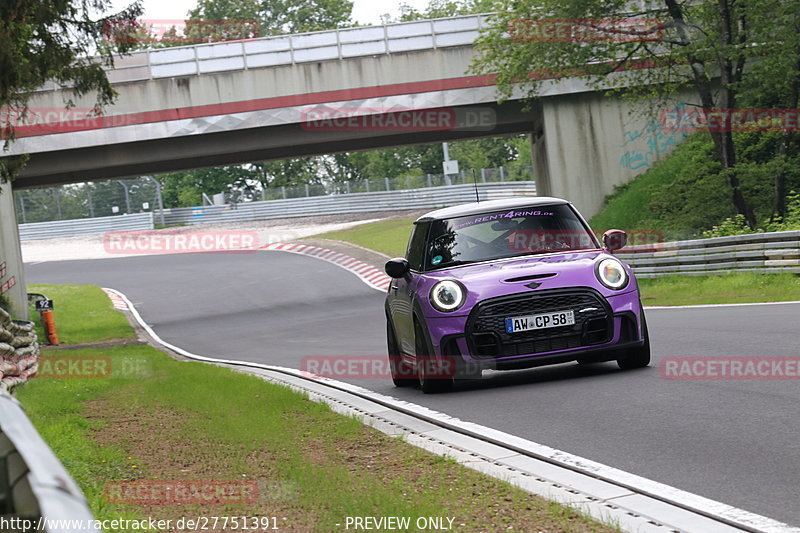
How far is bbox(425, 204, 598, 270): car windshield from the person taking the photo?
10.3 meters

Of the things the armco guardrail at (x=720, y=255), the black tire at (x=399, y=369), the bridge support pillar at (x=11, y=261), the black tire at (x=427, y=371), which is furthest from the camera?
the bridge support pillar at (x=11, y=261)

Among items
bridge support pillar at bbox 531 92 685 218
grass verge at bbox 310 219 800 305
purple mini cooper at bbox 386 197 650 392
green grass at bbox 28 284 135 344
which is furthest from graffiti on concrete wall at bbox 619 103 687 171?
purple mini cooper at bbox 386 197 650 392

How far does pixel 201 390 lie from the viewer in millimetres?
12156

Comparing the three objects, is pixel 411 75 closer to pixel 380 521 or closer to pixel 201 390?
pixel 201 390

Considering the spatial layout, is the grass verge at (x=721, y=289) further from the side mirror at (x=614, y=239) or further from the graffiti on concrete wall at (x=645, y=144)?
the graffiti on concrete wall at (x=645, y=144)

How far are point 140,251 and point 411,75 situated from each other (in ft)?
116

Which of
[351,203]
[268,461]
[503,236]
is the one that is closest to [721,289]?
[503,236]

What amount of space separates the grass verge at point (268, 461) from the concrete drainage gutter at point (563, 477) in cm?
16

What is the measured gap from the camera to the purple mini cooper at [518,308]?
30.8 ft

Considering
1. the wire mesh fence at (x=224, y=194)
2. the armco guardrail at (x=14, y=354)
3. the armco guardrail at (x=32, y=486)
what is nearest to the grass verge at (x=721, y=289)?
the armco guardrail at (x=14, y=354)

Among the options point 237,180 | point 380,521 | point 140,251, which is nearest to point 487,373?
point 380,521

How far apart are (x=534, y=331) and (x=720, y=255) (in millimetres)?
12898

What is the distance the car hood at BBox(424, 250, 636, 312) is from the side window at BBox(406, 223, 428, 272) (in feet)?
2.11

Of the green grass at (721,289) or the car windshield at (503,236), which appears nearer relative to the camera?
the car windshield at (503,236)
